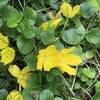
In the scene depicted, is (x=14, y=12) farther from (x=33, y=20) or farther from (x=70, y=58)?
(x=70, y=58)

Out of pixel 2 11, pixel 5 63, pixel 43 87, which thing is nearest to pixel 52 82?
pixel 43 87

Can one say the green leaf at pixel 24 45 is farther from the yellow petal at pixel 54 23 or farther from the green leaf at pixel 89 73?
the green leaf at pixel 89 73

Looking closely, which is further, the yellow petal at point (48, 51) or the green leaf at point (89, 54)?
the green leaf at point (89, 54)

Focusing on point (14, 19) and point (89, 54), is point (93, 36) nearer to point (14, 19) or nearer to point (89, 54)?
point (89, 54)

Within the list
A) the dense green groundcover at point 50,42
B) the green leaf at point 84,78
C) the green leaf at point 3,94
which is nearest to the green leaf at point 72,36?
the dense green groundcover at point 50,42

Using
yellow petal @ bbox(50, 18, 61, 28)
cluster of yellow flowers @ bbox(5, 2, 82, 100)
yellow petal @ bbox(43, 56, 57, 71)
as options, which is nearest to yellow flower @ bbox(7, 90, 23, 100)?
cluster of yellow flowers @ bbox(5, 2, 82, 100)

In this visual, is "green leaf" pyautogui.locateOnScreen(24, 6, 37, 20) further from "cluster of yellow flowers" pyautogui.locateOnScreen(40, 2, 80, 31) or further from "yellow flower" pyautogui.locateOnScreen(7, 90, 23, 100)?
"yellow flower" pyautogui.locateOnScreen(7, 90, 23, 100)
